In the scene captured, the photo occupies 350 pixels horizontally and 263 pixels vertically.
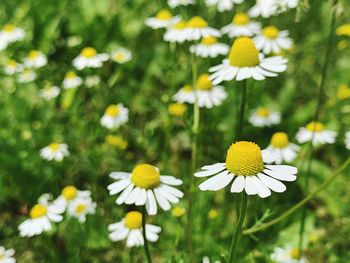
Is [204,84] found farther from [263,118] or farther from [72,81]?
[72,81]

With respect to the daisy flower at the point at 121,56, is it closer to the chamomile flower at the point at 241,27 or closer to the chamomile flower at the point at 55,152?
the chamomile flower at the point at 55,152

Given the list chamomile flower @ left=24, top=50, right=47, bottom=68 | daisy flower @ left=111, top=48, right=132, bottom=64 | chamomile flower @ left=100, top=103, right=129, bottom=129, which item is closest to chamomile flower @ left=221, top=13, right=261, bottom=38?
chamomile flower @ left=100, top=103, right=129, bottom=129

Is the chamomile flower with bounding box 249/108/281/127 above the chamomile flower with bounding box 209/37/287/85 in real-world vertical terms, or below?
below

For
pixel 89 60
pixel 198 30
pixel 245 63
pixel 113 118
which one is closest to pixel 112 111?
pixel 113 118

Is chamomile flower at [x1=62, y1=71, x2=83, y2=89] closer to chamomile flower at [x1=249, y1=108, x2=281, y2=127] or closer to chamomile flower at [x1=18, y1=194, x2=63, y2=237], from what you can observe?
chamomile flower at [x1=249, y1=108, x2=281, y2=127]

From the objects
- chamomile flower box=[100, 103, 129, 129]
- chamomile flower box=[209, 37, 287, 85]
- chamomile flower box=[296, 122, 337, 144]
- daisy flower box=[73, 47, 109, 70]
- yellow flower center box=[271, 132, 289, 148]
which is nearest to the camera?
chamomile flower box=[209, 37, 287, 85]
